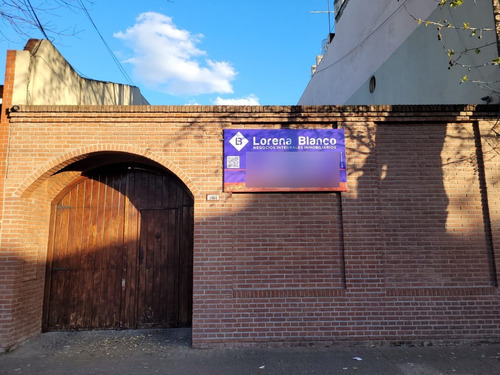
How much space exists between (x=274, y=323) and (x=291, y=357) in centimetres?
60

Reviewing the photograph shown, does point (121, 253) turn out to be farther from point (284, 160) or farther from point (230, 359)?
point (284, 160)

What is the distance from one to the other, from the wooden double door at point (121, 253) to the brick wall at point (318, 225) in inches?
18.9

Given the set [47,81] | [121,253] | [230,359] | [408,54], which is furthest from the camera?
[408,54]

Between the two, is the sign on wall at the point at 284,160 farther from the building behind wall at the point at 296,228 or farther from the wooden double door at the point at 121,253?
the wooden double door at the point at 121,253

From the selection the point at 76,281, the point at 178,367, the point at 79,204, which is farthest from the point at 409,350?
the point at 79,204

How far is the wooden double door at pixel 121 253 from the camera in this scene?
6.34 metres

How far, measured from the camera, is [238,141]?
5.84m

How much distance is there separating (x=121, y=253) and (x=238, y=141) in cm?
322

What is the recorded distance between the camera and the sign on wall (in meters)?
5.75

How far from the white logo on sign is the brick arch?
1.00 m

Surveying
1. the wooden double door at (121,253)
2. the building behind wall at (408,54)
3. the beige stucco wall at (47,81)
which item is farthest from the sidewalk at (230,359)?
the building behind wall at (408,54)

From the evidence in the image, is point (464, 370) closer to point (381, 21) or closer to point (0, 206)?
point (0, 206)

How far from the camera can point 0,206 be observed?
18.3ft

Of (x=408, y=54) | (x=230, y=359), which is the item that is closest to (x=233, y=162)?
(x=230, y=359)
